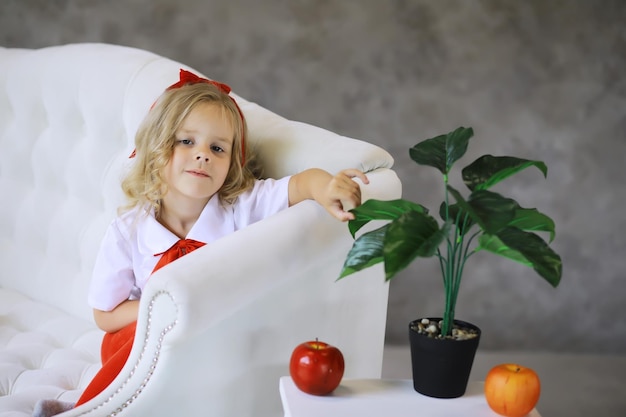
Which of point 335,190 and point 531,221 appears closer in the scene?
→ point 531,221

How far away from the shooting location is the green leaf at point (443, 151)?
1.24 meters

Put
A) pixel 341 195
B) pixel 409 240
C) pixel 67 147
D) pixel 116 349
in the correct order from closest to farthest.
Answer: pixel 409 240
pixel 341 195
pixel 116 349
pixel 67 147

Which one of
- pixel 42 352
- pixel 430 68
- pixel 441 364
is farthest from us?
pixel 430 68

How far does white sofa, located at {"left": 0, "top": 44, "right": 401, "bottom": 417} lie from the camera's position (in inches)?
51.0

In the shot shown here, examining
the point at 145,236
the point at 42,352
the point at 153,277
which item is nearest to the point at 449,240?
the point at 153,277

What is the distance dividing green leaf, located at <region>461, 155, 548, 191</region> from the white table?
0.34 m

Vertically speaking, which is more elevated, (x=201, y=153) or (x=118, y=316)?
(x=201, y=153)

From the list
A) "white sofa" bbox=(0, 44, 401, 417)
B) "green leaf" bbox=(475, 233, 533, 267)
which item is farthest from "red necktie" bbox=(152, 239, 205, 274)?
"green leaf" bbox=(475, 233, 533, 267)

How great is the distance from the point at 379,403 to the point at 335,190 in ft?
1.28

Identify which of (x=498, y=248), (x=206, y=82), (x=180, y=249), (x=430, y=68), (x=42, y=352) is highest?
(x=430, y=68)

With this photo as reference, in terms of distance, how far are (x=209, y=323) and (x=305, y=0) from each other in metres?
1.87

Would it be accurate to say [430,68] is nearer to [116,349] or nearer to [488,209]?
[116,349]

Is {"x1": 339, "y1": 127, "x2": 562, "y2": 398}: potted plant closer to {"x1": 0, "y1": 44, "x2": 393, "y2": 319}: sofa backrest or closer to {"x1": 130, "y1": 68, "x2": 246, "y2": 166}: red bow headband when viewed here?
{"x1": 130, "y1": 68, "x2": 246, "y2": 166}: red bow headband

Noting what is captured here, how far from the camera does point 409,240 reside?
3.67 ft
